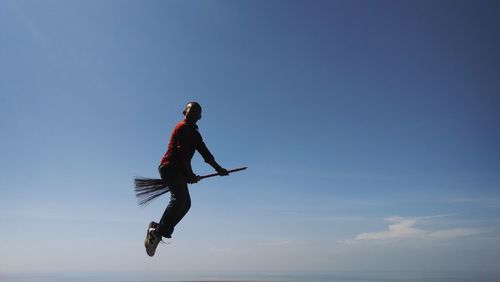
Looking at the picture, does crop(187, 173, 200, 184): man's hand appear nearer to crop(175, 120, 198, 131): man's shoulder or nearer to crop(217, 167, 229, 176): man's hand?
crop(217, 167, 229, 176): man's hand

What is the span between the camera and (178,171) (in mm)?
5281

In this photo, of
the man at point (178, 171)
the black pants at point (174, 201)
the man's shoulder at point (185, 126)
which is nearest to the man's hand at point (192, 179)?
the man at point (178, 171)

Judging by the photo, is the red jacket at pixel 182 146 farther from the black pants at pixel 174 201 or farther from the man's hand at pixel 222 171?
the man's hand at pixel 222 171

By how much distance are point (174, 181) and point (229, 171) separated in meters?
0.85

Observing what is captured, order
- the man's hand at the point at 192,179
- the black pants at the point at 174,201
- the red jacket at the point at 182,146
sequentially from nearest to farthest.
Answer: the black pants at the point at 174,201
the red jacket at the point at 182,146
the man's hand at the point at 192,179

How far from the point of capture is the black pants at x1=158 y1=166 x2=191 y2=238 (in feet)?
17.0

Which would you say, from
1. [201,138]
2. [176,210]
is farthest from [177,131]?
[176,210]

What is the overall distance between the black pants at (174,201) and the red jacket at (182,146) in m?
0.10

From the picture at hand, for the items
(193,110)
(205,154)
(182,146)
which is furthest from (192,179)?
(193,110)

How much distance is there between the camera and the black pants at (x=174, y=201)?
17.0 feet

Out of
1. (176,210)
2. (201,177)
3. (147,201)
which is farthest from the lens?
(147,201)

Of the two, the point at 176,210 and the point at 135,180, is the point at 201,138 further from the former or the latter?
the point at 135,180

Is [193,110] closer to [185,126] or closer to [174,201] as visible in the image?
[185,126]

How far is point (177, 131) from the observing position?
209 inches
